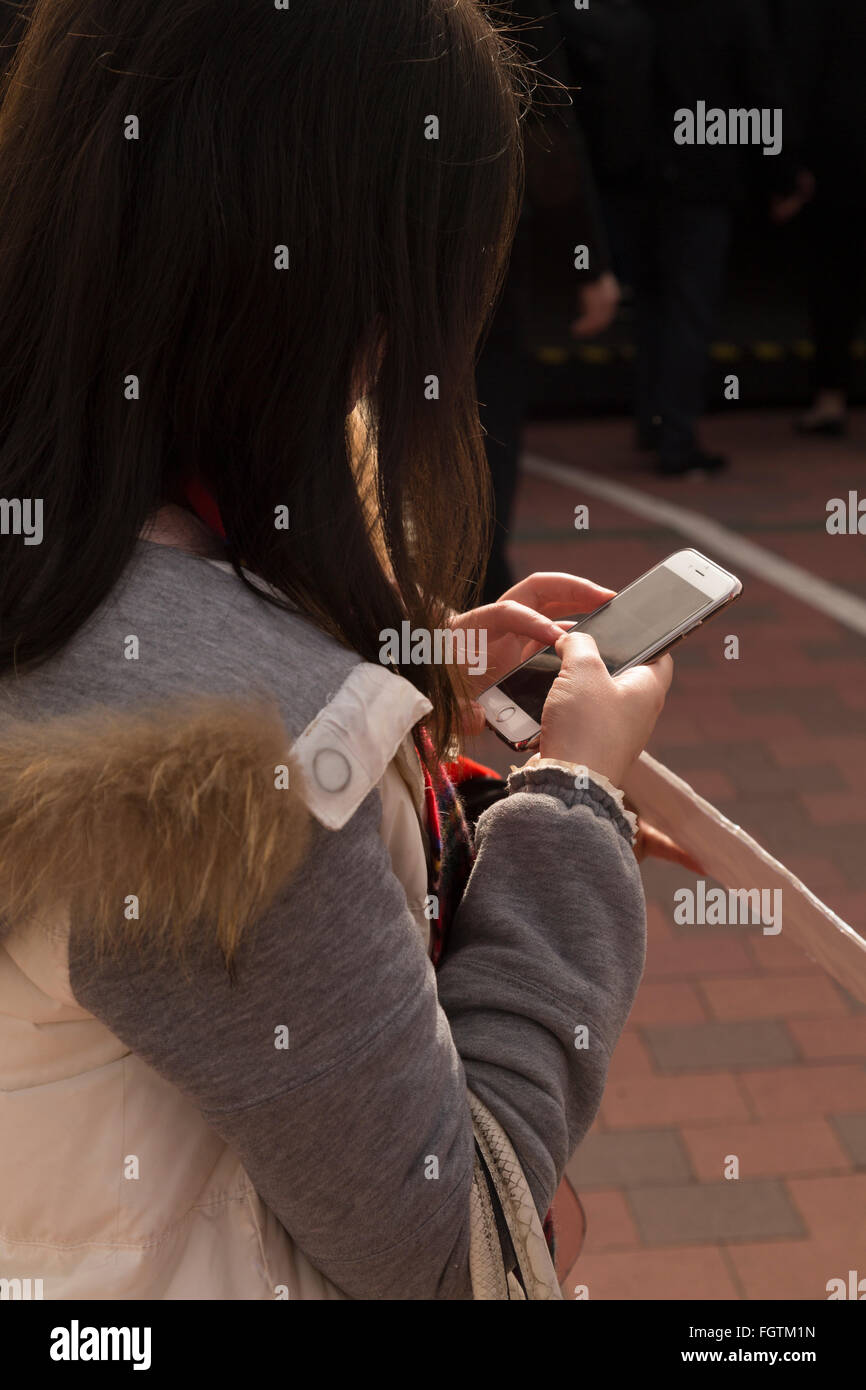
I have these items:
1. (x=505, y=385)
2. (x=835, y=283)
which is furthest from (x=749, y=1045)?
(x=835, y=283)

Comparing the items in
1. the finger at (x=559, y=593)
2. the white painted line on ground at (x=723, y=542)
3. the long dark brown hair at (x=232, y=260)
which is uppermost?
the long dark brown hair at (x=232, y=260)

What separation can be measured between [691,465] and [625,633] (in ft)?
18.6

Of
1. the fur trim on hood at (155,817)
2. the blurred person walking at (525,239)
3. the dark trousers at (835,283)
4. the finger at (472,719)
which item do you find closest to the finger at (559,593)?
the finger at (472,719)

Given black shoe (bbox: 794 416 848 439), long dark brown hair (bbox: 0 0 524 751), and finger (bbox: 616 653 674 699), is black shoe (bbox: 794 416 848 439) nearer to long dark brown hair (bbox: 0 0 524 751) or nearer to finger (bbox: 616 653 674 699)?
finger (bbox: 616 653 674 699)

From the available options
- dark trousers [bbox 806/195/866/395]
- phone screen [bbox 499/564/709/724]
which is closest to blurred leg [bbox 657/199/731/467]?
dark trousers [bbox 806/195/866/395]

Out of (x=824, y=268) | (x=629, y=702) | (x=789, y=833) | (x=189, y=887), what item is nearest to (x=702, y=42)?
(x=824, y=268)

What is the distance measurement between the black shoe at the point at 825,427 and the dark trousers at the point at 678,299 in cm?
97

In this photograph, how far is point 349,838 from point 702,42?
6.16m

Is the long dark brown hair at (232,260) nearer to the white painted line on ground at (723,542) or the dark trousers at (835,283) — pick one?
the white painted line on ground at (723,542)

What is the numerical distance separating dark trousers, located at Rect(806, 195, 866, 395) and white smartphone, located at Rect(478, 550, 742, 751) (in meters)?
6.37

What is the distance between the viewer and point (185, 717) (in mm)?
928

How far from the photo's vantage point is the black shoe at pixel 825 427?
7555 millimetres
